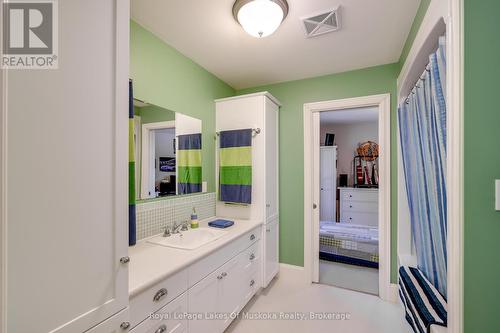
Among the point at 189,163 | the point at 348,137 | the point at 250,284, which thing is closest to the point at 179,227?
the point at 189,163

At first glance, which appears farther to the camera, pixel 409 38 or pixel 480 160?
pixel 409 38

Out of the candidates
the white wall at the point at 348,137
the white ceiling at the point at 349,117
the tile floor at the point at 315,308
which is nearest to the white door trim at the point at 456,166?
the tile floor at the point at 315,308

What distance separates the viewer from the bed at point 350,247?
2941 millimetres

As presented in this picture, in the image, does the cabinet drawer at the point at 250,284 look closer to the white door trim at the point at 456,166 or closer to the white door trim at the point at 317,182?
the white door trim at the point at 317,182

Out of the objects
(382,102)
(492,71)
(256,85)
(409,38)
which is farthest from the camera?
(256,85)

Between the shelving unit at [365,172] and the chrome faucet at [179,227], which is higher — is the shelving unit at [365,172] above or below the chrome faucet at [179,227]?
above

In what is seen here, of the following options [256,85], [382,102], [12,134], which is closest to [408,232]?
[382,102]

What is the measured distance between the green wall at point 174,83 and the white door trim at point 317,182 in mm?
1129

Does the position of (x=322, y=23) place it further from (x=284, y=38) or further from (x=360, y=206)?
(x=360, y=206)

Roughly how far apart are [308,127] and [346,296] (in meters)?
1.91

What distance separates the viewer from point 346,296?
7.45ft

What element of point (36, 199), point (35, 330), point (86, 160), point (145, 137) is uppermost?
point (145, 137)

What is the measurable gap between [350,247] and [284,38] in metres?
2.85

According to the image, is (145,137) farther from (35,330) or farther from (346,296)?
(346,296)
